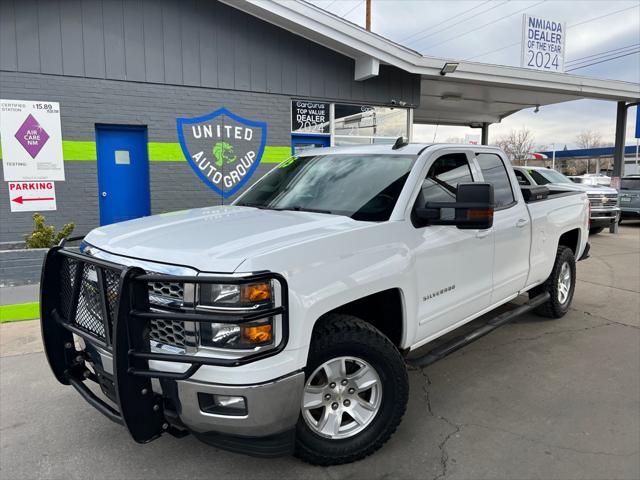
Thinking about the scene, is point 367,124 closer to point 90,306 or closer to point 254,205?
point 254,205

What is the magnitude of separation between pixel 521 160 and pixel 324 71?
57327mm

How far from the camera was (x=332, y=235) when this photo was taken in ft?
9.26

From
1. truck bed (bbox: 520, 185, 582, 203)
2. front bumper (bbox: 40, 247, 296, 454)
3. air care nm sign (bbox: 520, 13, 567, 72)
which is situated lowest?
front bumper (bbox: 40, 247, 296, 454)

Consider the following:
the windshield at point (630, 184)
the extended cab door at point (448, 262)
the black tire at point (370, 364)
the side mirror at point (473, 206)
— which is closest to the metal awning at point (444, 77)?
the windshield at point (630, 184)

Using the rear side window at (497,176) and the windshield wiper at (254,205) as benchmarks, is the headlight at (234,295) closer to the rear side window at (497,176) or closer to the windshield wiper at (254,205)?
the windshield wiper at (254,205)

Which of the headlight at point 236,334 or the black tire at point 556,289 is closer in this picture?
the headlight at point 236,334

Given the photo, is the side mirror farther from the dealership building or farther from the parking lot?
the dealership building

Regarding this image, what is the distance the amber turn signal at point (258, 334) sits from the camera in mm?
2377

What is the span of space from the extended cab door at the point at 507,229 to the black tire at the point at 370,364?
163 centimetres

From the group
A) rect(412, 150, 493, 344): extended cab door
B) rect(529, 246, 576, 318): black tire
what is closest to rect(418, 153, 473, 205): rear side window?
rect(412, 150, 493, 344): extended cab door

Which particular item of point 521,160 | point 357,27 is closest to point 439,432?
point 357,27

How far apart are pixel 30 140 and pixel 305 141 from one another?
521cm

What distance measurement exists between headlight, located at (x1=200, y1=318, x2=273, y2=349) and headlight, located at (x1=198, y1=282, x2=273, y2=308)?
3.8 inches

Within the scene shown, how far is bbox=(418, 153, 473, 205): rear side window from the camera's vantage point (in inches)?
145
